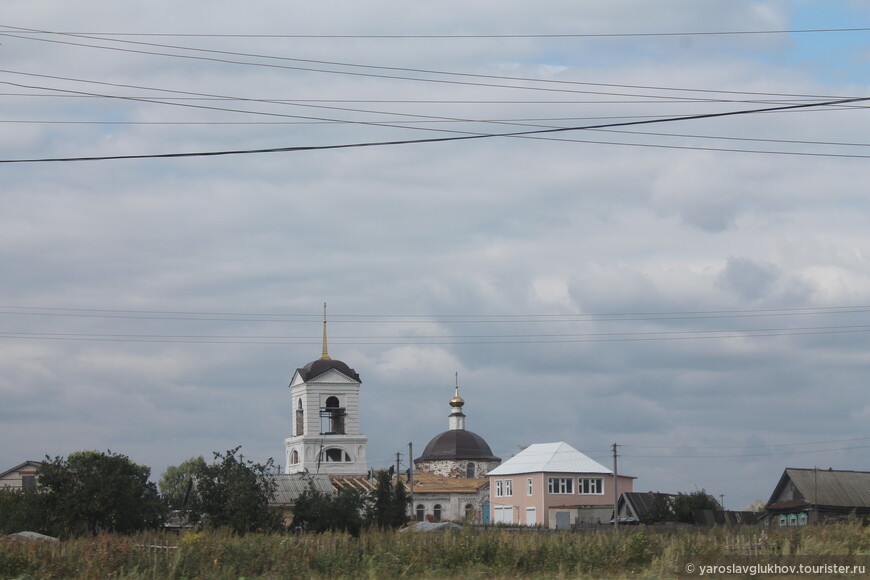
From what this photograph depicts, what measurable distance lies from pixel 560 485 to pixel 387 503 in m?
24.6

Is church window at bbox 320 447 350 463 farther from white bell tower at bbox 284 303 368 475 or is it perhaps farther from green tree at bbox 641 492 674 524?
green tree at bbox 641 492 674 524

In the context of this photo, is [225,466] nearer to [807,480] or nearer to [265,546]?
[265,546]

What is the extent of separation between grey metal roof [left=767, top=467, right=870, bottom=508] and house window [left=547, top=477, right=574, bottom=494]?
2050 centimetres

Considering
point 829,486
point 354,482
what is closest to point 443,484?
point 354,482

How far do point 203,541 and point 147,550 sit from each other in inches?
55.6

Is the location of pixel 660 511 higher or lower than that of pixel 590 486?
lower

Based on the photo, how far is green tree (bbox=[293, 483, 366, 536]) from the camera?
58.0 m

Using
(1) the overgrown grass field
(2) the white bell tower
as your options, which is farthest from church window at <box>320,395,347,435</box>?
(1) the overgrown grass field

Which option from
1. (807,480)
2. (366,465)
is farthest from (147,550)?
(366,465)

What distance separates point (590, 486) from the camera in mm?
89562

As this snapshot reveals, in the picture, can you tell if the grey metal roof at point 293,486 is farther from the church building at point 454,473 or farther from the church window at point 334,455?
the church building at point 454,473

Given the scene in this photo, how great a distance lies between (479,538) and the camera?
104 feet

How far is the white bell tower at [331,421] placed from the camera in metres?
89.1

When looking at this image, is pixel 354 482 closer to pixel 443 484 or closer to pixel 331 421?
pixel 331 421
